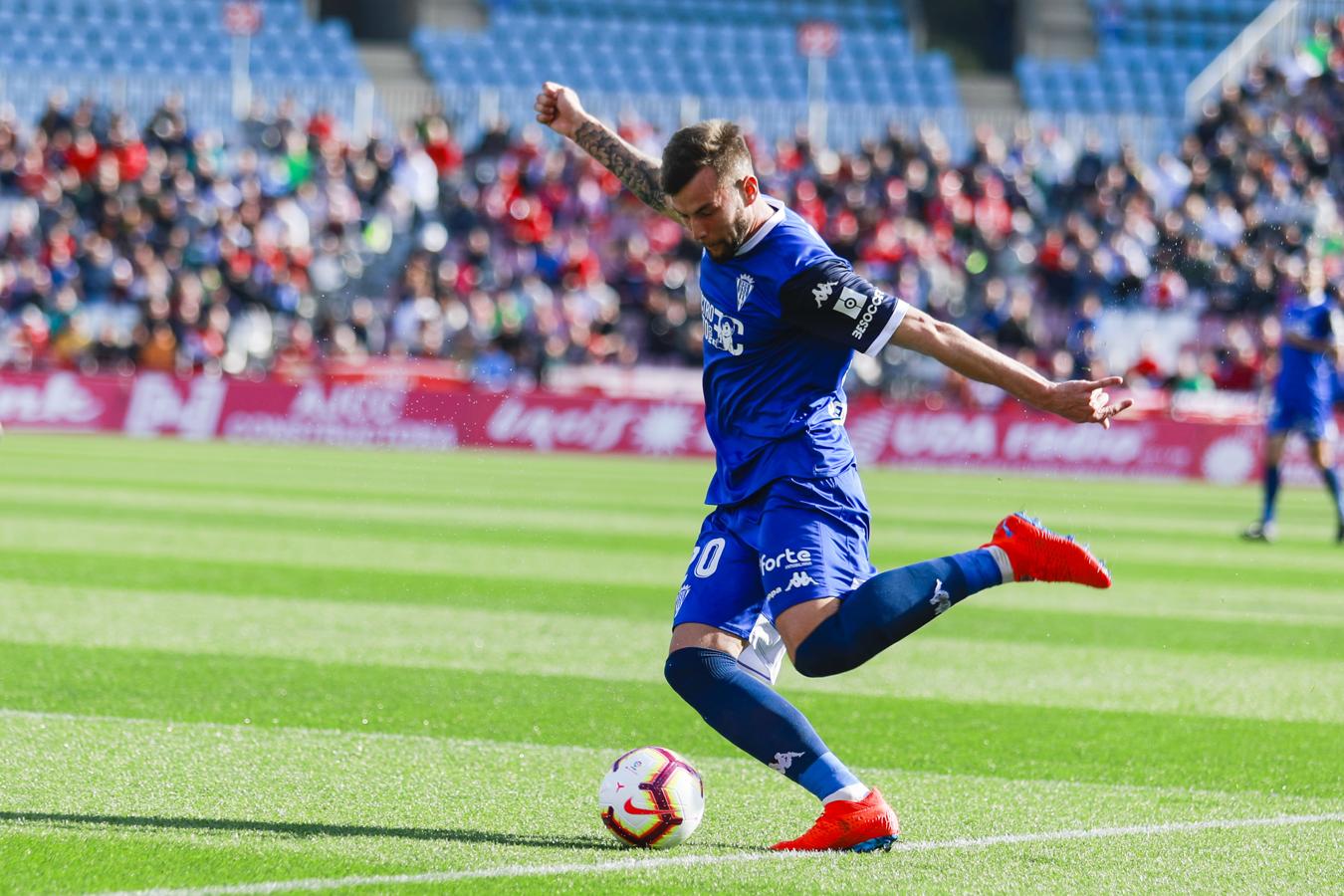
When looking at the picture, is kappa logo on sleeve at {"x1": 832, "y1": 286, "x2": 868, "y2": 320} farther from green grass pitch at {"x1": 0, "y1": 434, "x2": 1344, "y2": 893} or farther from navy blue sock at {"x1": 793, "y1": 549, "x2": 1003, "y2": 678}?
green grass pitch at {"x1": 0, "y1": 434, "x2": 1344, "y2": 893}

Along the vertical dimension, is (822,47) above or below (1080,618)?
above

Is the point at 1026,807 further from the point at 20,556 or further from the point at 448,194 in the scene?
the point at 448,194

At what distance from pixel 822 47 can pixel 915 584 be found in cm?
3050

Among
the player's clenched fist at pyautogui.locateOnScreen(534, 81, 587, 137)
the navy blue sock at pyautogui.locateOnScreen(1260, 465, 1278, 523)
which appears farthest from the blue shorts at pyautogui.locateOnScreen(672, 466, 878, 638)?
the navy blue sock at pyautogui.locateOnScreen(1260, 465, 1278, 523)

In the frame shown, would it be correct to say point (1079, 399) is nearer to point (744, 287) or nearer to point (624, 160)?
point (744, 287)

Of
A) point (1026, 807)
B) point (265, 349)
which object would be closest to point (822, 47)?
point (265, 349)

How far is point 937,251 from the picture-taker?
31141 millimetres

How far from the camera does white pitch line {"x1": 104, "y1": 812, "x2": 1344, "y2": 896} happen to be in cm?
471

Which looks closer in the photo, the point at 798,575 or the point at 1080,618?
the point at 798,575

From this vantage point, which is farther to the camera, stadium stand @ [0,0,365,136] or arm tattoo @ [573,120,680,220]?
stadium stand @ [0,0,365,136]

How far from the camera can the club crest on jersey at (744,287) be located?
18.2 ft

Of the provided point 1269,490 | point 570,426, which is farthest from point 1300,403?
point 570,426

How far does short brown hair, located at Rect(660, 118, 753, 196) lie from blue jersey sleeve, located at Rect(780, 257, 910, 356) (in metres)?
0.35

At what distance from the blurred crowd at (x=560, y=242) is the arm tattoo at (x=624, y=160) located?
21928mm
